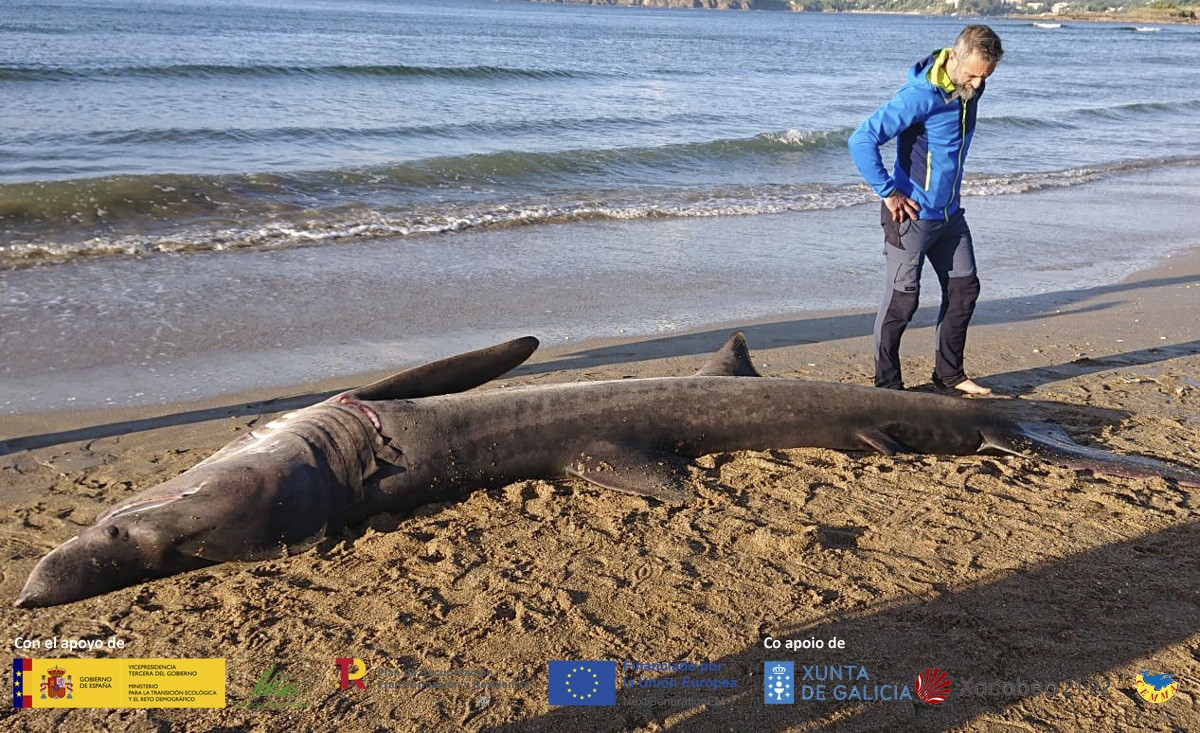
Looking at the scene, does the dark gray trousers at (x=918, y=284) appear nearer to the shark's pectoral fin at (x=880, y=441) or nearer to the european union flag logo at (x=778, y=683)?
the shark's pectoral fin at (x=880, y=441)

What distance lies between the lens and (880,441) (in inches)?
209

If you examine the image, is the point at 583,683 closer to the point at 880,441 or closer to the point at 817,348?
the point at 880,441

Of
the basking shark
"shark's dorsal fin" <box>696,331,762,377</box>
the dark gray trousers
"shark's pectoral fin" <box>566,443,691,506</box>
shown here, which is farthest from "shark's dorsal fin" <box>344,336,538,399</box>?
the dark gray trousers

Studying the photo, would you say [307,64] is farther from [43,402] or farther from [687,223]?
[43,402]

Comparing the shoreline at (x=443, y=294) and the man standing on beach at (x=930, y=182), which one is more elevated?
the man standing on beach at (x=930, y=182)

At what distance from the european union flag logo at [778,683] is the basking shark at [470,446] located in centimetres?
Result: 135

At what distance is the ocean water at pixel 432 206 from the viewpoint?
7.57m

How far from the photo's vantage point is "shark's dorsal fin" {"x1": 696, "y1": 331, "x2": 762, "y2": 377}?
226 inches

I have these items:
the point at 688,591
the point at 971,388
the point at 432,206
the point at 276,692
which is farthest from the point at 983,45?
the point at 432,206

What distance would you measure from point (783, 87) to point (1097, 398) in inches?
1071

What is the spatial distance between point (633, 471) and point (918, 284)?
7.80 ft

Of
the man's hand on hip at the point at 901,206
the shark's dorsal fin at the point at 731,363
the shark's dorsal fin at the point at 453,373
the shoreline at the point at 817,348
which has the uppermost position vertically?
the man's hand on hip at the point at 901,206

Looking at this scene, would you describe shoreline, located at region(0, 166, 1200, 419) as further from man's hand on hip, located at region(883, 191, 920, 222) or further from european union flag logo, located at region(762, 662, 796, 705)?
european union flag logo, located at region(762, 662, 796, 705)

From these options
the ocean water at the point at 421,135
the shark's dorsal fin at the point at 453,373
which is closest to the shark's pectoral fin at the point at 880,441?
the shark's dorsal fin at the point at 453,373
